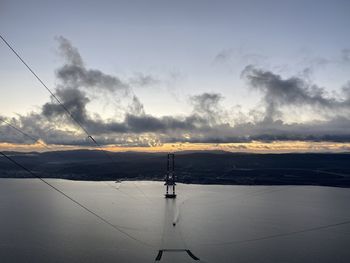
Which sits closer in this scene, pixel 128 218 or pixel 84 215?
pixel 128 218

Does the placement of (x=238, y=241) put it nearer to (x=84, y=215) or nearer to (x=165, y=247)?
(x=165, y=247)


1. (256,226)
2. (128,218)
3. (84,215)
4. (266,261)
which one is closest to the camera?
(266,261)

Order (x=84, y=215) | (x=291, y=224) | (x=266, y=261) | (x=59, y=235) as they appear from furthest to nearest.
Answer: (x=84, y=215)
(x=291, y=224)
(x=59, y=235)
(x=266, y=261)

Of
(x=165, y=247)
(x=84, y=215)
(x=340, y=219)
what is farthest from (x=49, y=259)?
(x=340, y=219)

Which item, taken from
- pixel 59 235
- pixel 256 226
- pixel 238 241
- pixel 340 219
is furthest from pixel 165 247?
pixel 340 219

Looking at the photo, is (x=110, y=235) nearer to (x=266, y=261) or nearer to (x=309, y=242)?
(x=266, y=261)

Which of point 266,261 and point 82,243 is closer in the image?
point 266,261

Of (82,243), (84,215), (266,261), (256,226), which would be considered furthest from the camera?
(84,215)

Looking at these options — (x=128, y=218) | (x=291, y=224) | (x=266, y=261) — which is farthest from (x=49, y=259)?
(x=291, y=224)

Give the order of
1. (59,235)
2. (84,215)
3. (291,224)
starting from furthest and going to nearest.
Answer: (84,215)
(291,224)
(59,235)
